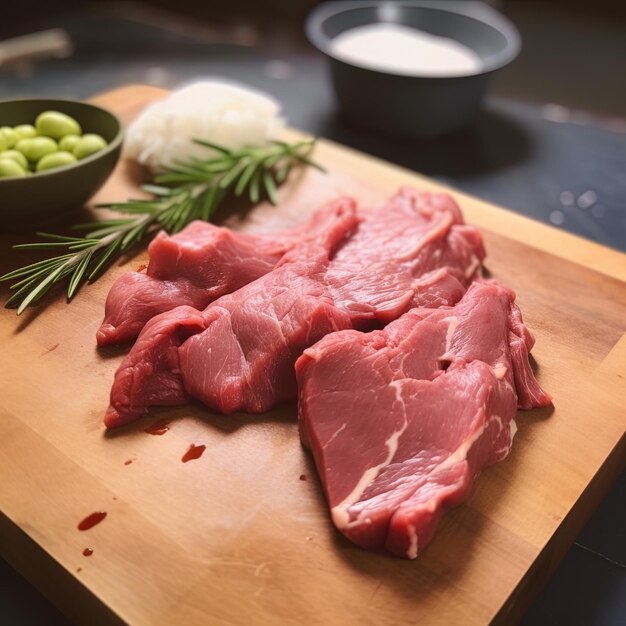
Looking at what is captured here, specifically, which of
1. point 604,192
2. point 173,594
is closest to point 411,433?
point 173,594

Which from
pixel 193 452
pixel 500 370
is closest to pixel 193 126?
pixel 193 452

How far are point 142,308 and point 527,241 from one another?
5.37 ft

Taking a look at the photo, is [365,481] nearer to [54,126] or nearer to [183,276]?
[183,276]

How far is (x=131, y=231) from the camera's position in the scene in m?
2.84

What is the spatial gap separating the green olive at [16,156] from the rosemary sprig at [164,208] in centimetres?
28

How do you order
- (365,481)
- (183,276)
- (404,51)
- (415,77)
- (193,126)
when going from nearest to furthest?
1. (365,481)
2. (183,276)
3. (193,126)
4. (415,77)
5. (404,51)

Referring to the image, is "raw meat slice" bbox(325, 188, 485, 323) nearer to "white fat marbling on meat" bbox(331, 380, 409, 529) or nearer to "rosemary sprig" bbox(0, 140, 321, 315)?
"white fat marbling on meat" bbox(331, 380, 409, 529)

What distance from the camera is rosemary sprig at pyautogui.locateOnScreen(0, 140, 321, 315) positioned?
2.60m

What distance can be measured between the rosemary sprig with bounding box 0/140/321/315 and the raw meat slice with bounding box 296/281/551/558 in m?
1.08

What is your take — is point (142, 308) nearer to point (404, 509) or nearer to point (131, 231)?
point (131, 231)

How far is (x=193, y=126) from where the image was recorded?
3.30m

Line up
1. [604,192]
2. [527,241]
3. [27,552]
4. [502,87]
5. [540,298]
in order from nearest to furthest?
[27,552] < [540,298] < [527,241] < [604,192] < [502,87]

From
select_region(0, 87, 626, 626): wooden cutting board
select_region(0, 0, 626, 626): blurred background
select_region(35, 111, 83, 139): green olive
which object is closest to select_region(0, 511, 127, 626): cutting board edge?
select_region(0, 87, 626, 626): wooden cutting board

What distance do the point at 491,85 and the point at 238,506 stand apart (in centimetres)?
406
